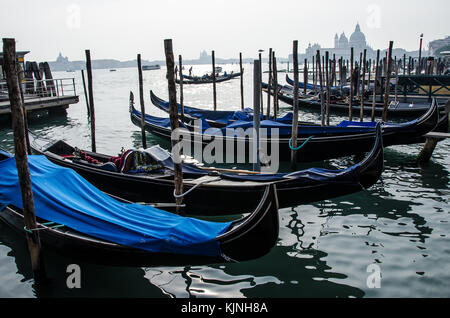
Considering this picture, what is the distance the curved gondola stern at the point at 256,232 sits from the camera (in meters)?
3.64

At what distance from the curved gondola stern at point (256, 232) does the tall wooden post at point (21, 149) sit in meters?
1.96

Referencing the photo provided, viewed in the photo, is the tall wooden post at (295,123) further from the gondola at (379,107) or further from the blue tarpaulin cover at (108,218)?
the gondola at (379,107)

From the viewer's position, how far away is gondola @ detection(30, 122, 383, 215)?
5.21 meters

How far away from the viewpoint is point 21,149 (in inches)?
148

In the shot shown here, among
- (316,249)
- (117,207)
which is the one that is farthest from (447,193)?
(117,207)

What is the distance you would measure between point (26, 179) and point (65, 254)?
97 centimetres

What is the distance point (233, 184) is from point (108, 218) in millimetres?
1814

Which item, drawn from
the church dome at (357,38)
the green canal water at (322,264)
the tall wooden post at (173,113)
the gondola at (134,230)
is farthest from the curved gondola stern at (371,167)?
the church dome at (357,38)

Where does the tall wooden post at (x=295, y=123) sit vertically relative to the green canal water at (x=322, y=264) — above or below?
above

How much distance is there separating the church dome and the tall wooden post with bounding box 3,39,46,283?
6204 inches
